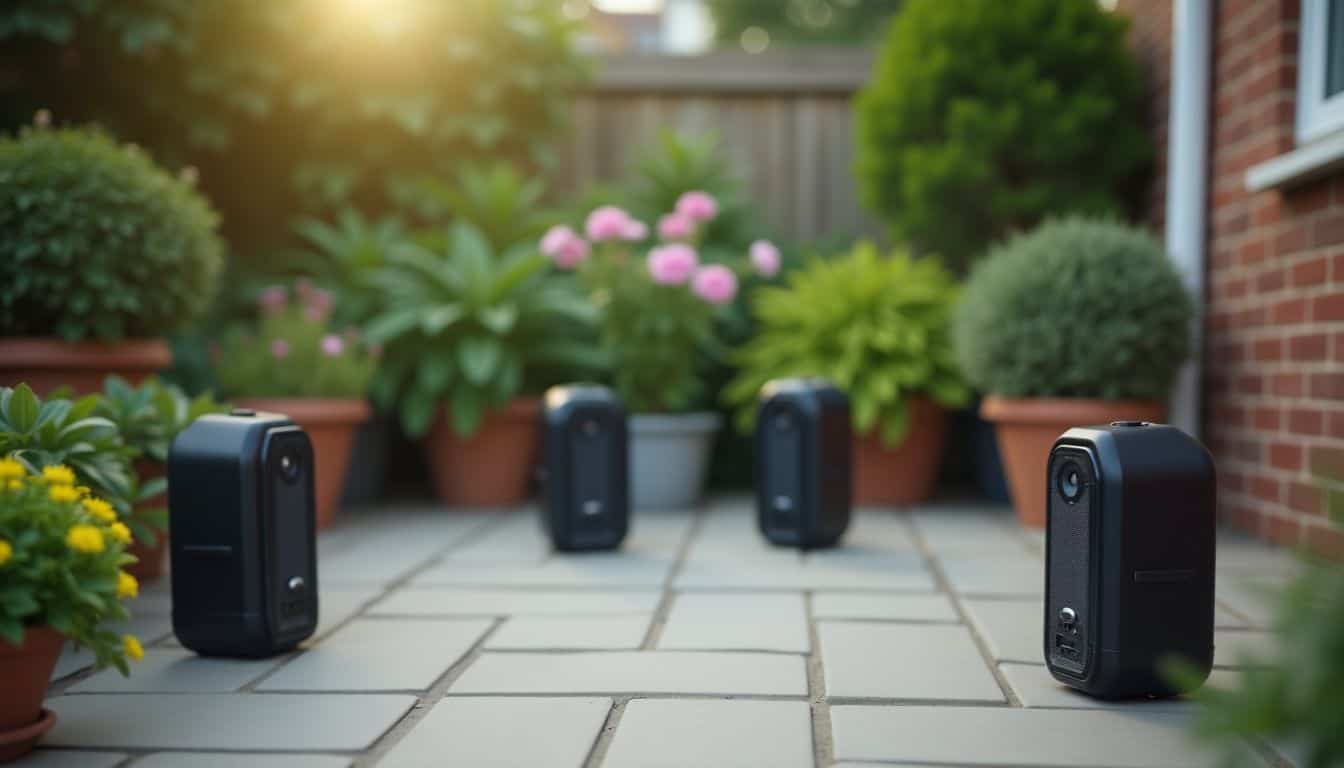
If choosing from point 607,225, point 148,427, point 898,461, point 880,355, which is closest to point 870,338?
point 880,355

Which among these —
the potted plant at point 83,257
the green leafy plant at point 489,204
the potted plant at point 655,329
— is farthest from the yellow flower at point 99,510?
the green leafy plant at point 489,204

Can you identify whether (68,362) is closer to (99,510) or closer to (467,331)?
(99,510)

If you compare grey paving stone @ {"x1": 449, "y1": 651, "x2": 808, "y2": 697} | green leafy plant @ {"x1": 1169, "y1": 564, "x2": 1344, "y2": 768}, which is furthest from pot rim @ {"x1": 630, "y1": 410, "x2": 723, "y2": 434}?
green leafy plant @ {"x1": 1169, "y1": 564, "x2": 1344, "y2": 768}

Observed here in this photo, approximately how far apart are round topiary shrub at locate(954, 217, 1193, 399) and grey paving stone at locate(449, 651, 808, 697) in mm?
1812

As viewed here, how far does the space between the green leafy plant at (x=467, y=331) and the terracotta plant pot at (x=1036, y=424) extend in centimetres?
168

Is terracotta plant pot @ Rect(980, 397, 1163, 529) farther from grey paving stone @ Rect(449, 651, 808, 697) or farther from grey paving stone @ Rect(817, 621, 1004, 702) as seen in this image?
grey paving stone @ Rect(449, 651, 808, 697)

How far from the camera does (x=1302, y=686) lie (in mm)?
908

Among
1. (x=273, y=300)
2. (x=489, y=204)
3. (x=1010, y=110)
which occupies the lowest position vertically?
(x=273, y=300)

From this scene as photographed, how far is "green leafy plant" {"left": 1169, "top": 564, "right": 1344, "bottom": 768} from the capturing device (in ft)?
2.90

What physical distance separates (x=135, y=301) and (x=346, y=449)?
1.10 meters

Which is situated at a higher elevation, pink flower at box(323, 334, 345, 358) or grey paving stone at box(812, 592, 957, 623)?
pink flower at box(323, 334, 345, 358)

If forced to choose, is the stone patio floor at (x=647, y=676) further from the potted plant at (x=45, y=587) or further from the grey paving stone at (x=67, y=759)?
the potted plant at (x=45, y=587)

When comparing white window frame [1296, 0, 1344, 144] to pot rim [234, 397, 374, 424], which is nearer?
white window frame [1296, 0, 1344, 144]

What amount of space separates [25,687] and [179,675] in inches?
19.0
